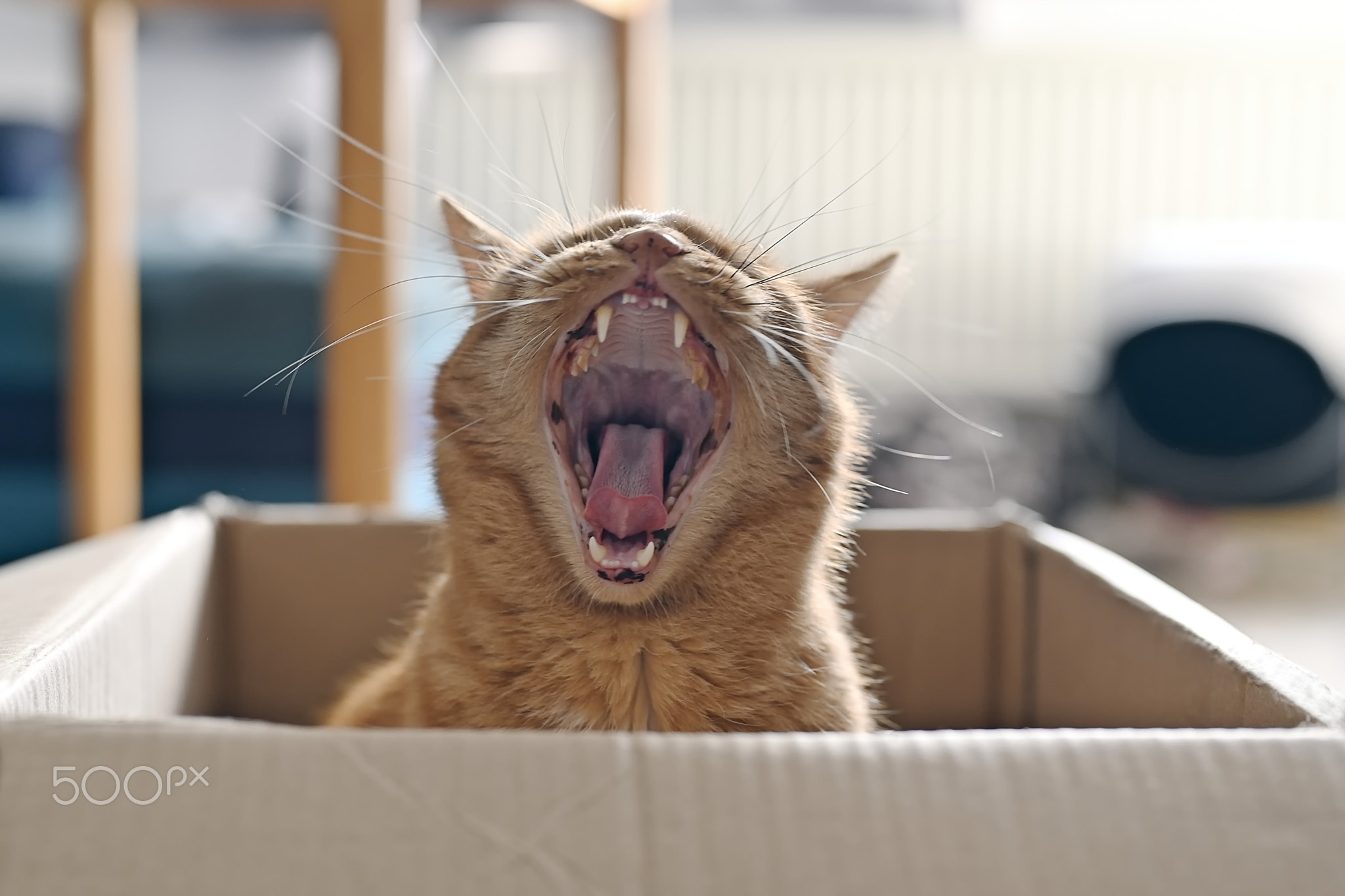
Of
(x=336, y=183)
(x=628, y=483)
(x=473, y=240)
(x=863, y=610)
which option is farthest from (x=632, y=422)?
(x=863, y=610)

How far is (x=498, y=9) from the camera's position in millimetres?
2062

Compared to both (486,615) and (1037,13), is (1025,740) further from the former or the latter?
(1037,13)

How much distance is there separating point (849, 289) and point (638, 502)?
0.97 ft

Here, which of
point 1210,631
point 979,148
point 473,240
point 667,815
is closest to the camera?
point 667,815

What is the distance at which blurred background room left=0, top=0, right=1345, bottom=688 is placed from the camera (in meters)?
1.97

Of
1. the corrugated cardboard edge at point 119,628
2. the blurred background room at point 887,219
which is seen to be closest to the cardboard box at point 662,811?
the corrugated cardboard edge at point 119,628

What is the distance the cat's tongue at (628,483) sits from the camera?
0.83 meters

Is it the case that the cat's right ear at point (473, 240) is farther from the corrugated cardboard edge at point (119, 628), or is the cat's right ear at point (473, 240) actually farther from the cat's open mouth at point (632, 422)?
the corrugated cardboard edge at point (119, 628)

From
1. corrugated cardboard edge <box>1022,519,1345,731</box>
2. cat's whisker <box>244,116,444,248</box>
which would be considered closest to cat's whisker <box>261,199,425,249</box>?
cat's whisker <box>244,116,444,248</box>

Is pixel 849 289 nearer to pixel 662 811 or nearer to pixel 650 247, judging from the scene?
pixel 650 247

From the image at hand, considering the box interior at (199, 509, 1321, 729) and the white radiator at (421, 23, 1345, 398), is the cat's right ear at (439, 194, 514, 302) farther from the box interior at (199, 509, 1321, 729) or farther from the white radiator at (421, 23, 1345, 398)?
the white radiator at (421, 23, 1345, 398)

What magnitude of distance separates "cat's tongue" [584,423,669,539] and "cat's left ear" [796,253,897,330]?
0.65 ft

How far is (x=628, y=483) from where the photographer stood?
0.87 m

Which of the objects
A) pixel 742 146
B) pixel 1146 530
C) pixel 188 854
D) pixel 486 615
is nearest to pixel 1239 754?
pixel 188 854
